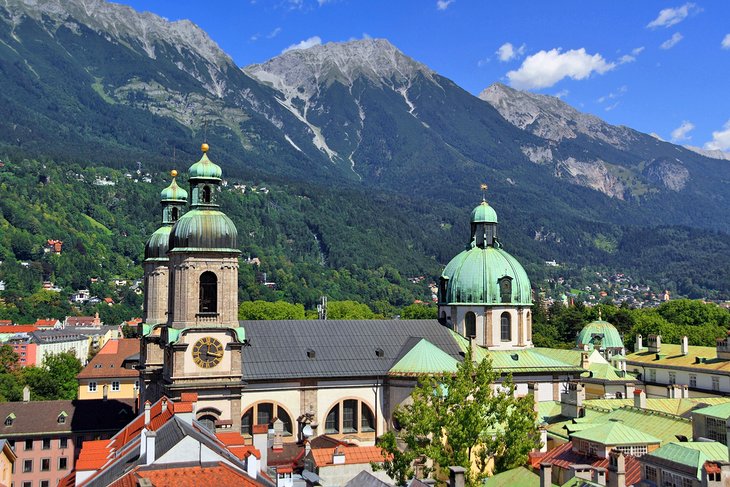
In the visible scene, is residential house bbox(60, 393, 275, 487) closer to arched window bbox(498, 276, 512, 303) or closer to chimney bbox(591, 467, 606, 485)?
chimney bbox(591, 467, 606, 485)

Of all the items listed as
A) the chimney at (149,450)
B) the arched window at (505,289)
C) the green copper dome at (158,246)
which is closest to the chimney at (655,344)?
the arched window at (505,289)

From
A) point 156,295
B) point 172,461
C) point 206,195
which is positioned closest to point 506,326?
point 206,195

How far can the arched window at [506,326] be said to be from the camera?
71.1 m

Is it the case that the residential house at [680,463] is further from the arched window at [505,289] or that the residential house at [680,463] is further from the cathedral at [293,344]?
the arched window at [505,289]

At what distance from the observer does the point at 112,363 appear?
10625 cm

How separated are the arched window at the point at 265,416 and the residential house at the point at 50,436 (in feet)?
54.0

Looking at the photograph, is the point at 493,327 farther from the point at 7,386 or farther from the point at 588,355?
the point at 7,386

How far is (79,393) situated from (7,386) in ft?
27.2

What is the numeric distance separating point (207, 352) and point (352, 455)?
19746 mm

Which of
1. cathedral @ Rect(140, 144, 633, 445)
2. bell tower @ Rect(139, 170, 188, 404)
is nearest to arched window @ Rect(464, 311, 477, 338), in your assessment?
cathedral @ Rect(140, 144, 633, 445)

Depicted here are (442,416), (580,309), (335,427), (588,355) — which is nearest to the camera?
(442,416)

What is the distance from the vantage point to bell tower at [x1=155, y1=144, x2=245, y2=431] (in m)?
55.3

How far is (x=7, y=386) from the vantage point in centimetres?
10156

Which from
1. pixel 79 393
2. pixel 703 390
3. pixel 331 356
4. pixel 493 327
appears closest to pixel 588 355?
pixel 703 390
